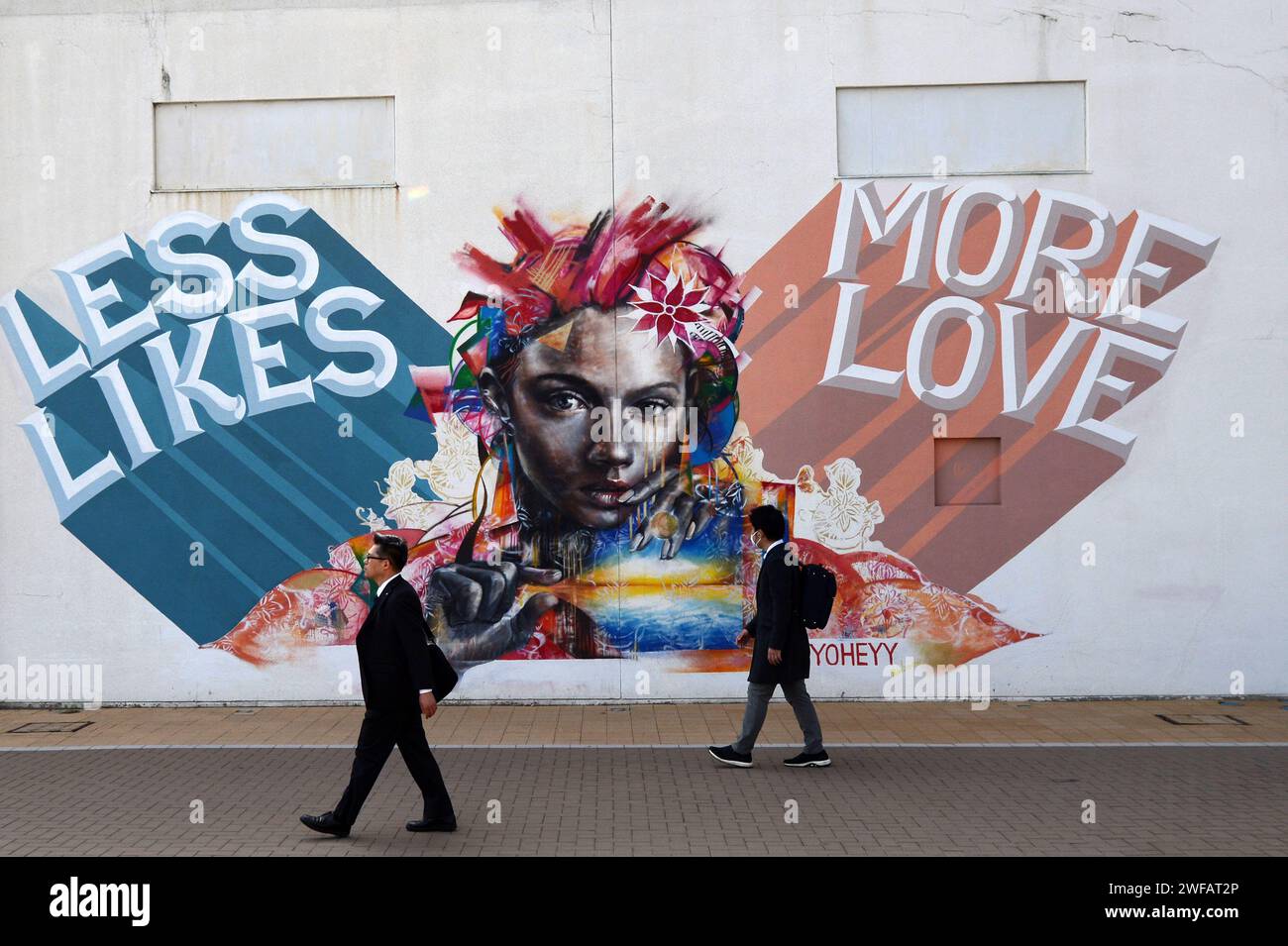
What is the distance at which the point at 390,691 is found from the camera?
7.39 m

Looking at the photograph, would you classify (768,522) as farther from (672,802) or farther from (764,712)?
(672,802)

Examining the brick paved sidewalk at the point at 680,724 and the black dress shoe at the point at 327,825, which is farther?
the brick paved sidewalk at the point at 680,724

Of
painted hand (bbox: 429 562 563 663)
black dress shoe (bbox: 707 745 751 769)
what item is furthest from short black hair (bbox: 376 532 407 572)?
painted hand (bbox: 429 562 563 663)

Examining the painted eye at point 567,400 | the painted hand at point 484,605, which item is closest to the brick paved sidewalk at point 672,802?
the painted hand at point 484,605

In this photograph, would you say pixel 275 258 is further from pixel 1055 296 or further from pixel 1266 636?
pixel 1266 636

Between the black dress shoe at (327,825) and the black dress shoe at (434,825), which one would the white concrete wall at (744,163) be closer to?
the black dress shoe at (434,825)

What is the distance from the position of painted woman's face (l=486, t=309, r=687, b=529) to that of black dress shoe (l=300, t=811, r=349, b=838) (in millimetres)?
5063

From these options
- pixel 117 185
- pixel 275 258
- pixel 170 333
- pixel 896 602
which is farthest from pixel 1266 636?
pixel 117 185

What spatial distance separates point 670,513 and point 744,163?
11.4 ft

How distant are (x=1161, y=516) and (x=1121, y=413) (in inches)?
41.8

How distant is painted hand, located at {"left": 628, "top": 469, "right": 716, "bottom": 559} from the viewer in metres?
12.0

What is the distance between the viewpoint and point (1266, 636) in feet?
39.0

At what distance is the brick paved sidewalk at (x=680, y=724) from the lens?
10391 mm

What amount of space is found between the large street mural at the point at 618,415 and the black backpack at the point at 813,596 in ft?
8.89
